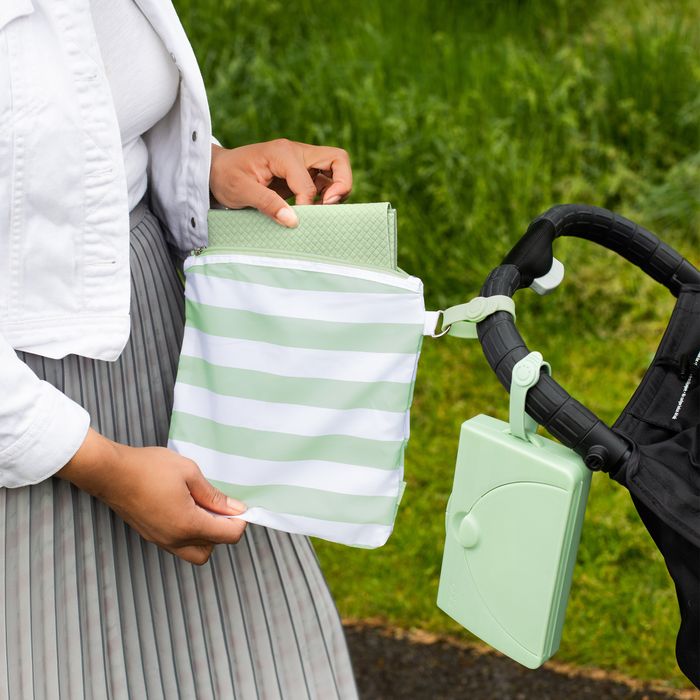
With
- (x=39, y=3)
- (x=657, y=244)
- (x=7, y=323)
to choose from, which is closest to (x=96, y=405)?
(x=7, y=323)

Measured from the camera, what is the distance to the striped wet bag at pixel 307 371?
4.28 feet

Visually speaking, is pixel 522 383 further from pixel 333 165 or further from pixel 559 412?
pixel 333 165

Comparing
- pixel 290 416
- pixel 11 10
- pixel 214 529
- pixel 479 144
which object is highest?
pixel 11 10

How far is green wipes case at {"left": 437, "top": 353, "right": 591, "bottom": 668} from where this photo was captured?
117 centimetres

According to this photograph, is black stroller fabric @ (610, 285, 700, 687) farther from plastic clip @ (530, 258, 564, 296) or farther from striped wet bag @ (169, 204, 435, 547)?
striped wet bag @ (169, 204, 435, 547)

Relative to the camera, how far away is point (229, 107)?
4.36 m

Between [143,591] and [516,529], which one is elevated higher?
[516,529]

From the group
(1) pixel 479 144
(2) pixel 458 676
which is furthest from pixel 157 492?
(1) pixel 479 144

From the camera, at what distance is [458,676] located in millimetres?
2621

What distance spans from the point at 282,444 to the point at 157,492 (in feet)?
0.61

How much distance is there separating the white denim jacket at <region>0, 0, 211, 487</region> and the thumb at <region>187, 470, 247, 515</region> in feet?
0.56

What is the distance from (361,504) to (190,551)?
9.1 inches

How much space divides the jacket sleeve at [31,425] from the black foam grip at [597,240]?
0.61 metres

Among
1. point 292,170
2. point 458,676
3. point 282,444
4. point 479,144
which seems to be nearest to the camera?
point 282,444
